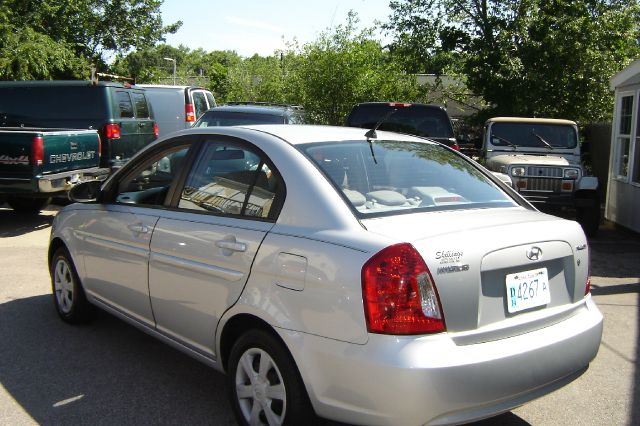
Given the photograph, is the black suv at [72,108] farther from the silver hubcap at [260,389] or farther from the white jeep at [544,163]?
the silver hubcap at [260,389]

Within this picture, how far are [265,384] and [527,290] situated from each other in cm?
137

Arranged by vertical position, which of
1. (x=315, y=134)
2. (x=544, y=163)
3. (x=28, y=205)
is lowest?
(x=28, y=205)

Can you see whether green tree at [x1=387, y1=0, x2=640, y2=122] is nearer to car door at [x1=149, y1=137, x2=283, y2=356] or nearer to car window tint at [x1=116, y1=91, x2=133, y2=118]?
car window tint at [x1=116, y1=91, x2=133, y2=118]

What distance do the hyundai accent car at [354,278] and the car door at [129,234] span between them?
0.03m

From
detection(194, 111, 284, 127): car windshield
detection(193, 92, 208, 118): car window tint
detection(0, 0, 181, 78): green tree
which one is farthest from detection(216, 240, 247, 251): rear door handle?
detection(0, 0, 181, 78): green tree

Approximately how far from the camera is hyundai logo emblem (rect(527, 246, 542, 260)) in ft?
10.1

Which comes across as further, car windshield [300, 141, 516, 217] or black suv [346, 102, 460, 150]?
black suv [346, 102, 460, 150]

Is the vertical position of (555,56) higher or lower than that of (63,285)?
higher

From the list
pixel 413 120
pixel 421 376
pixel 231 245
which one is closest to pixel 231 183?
pixel 231 245

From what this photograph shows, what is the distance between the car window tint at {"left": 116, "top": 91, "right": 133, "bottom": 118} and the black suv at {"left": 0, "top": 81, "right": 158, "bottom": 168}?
19mm

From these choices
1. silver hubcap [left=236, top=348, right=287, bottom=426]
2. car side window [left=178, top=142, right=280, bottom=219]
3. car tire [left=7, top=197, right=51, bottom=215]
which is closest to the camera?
silver hubcap [left=236, top=348, right=287, bottom=426]

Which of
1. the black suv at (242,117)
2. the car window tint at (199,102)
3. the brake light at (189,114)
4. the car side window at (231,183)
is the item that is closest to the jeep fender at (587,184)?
the black suv at (242,117)

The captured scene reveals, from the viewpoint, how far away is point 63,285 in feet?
17.4

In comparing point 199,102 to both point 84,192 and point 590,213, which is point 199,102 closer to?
point 590,213
